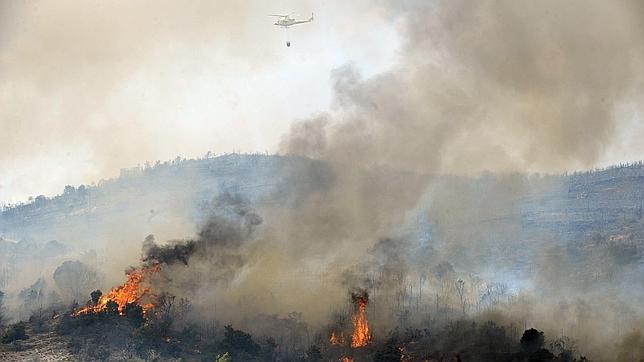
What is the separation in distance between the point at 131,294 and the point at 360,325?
99.3 feet

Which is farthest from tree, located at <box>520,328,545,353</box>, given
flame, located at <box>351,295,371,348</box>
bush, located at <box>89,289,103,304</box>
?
bush, located at <box>89,289,103,304</box>

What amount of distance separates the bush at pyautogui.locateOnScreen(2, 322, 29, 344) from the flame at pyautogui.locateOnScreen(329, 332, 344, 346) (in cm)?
3800

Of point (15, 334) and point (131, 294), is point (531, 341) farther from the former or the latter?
point (15, 334)

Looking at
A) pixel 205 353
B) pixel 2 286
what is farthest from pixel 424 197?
pixel 2 286

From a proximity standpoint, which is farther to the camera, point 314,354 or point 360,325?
point 360,325

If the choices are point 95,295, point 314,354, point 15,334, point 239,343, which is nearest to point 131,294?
point 95,295

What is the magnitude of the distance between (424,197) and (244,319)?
108ft

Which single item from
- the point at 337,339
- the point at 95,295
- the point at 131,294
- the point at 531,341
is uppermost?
the point at 95,295

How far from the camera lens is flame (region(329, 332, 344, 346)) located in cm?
11699

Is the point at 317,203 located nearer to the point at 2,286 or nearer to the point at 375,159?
the point at 375,159

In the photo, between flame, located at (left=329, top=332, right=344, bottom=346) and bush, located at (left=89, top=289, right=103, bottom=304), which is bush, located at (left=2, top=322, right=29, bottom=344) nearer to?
bush, located at (left=89, top=289, right=103, bottom=304)

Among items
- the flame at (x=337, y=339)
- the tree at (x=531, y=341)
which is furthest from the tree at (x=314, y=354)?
the tree at (x=531, y=341)

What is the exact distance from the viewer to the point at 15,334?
115 metres

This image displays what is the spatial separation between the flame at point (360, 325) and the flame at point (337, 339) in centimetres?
139
